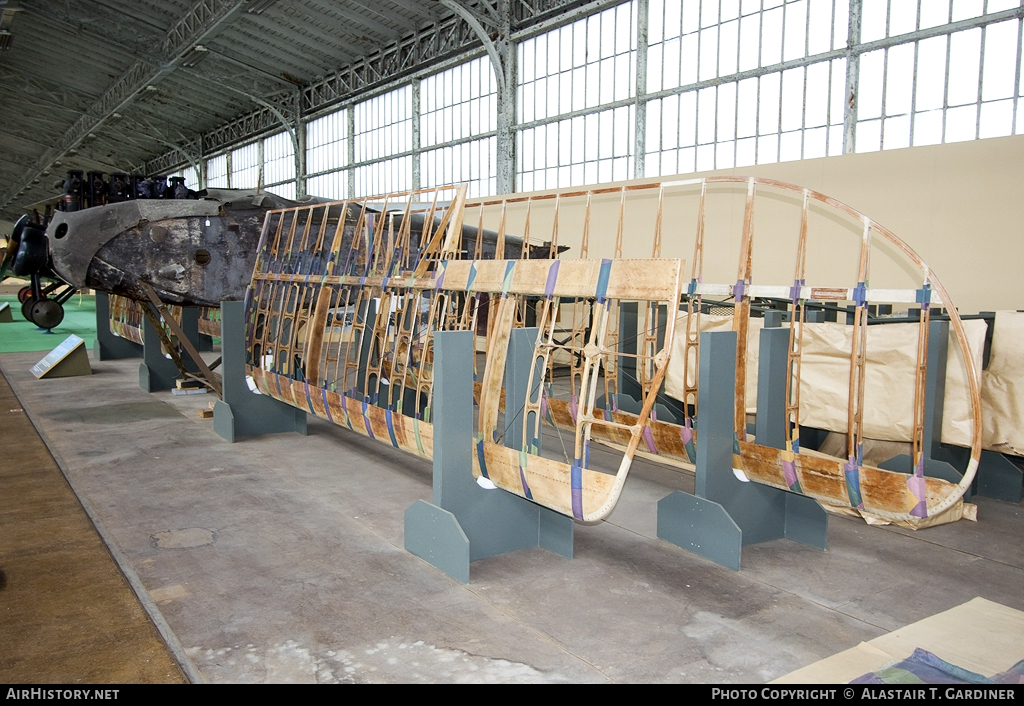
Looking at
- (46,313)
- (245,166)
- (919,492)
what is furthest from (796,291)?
(245,166)

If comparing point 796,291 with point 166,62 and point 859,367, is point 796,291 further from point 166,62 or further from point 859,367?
point 166,62

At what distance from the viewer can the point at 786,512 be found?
561 centimetres

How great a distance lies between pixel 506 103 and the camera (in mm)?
17719

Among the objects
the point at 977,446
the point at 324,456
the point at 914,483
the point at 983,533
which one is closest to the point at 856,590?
the point at 914,483

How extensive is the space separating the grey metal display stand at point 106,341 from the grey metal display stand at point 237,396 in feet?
28.4

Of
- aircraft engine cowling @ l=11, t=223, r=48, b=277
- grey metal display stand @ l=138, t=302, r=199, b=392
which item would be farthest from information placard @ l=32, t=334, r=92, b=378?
grey metal display stand @ l=138, t=302, r=199, b=392

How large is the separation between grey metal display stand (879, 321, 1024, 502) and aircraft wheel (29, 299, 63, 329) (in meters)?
21.8

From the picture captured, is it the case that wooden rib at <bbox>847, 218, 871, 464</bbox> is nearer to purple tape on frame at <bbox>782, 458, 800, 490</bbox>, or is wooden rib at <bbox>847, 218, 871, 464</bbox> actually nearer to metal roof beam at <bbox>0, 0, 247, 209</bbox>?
purple tape on frame at <bbox>782, 458, 800, 490</bbox>

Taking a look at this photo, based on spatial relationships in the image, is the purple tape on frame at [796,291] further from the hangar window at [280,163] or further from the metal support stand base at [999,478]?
the hangar window at [280,163]

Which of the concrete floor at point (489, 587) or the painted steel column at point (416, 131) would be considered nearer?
the concrete floor at point (489, 587)

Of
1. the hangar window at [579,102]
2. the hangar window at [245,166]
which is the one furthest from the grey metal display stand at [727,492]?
the hangar window at [245,166]

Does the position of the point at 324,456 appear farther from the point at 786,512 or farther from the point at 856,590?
the point at 856,590

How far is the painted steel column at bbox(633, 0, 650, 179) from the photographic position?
567 inches

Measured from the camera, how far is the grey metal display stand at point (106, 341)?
1592 centimetres
